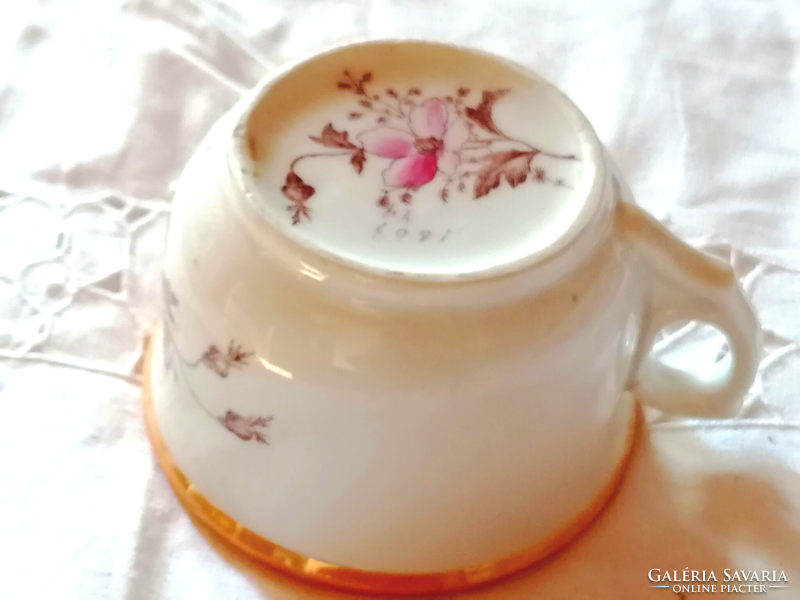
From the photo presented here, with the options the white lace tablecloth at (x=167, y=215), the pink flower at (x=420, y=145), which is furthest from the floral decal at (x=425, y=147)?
the white lace tablecloth at (x=167, y=215)

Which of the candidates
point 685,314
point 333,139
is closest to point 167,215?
point 333,139

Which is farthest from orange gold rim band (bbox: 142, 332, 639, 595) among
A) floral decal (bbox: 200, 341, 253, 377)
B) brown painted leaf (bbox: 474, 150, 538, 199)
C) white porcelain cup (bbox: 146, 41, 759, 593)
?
brown painted leaf (bbox: 474, 150, 538, 199)

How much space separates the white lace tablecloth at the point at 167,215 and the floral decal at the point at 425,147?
9.1 inches

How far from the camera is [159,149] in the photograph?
729 millimetres

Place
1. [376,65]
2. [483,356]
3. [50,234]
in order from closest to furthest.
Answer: [483,356]
[376,65]
[50,234]

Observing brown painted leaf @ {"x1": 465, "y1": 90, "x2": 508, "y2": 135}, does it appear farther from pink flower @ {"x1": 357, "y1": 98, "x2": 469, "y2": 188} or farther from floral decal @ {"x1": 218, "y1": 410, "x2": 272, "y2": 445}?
floral decal @ {"x1": 218, "y1": 410, "x2": 272, "y2": 445}

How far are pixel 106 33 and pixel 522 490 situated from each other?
65cm

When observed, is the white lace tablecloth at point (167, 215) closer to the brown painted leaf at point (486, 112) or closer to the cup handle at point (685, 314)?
the cup handle at point (685, 314)

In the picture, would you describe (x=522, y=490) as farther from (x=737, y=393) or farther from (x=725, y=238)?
(x=725, y=238)

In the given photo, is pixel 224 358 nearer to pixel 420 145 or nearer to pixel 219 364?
pixel 219 364

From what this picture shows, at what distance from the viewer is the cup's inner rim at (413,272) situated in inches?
15.1

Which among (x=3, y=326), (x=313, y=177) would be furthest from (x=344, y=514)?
(x=3, y=326)

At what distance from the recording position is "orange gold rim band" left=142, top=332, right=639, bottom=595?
0.47m

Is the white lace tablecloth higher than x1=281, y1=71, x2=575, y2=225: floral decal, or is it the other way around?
x1=281, y1=71, x2=575, y2=225: floral decal
